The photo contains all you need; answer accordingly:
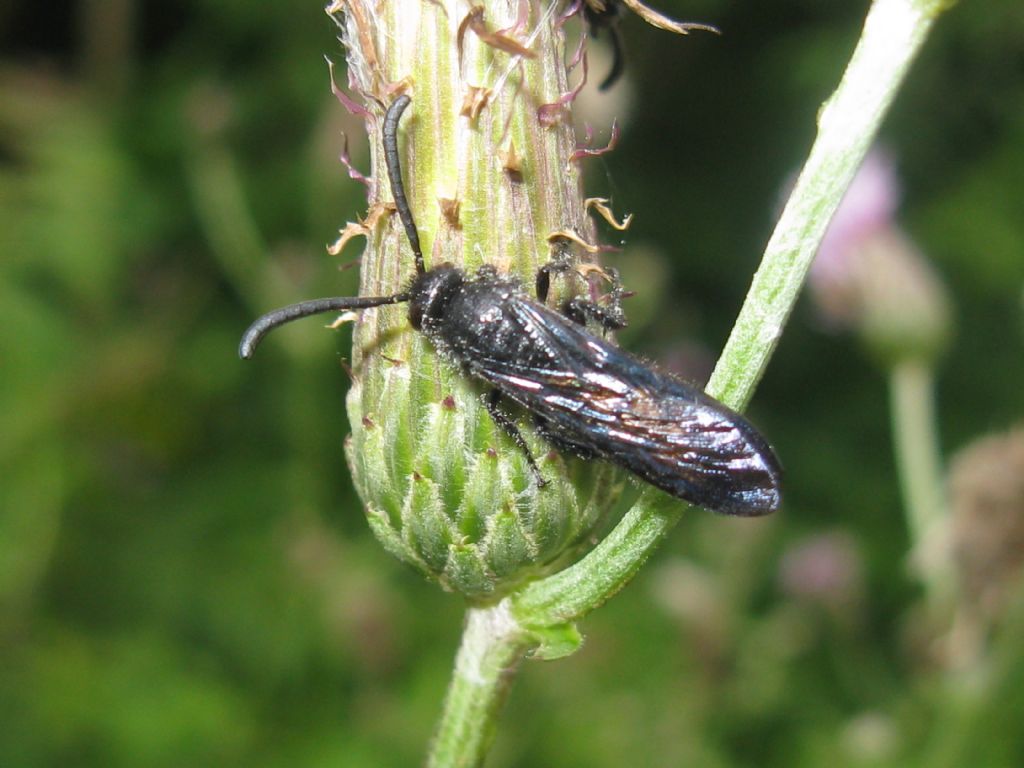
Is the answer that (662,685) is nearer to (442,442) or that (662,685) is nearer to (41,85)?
(442,442)

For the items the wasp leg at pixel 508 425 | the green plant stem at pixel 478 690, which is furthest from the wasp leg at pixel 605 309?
the green plant stem at pixel 478 690

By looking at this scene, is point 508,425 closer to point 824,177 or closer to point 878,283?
point 824,177

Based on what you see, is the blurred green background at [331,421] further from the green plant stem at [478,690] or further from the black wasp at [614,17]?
the green plant stem at [478,690]

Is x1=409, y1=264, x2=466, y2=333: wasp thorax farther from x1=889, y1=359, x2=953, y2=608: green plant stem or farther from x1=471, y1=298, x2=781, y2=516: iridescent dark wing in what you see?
x1=889, y1=359, x2=953, y2=608: green plant stem

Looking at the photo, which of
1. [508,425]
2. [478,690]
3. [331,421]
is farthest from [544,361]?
[331,421]

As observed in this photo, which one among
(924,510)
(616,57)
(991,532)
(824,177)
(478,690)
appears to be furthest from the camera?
(924,510)

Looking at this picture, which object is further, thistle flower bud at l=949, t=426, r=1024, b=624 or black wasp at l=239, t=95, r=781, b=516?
thistle flower bud at l=949, t=426, r=1024, b=624

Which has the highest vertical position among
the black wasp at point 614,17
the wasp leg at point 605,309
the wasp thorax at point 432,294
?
the black wasp at point 614,17

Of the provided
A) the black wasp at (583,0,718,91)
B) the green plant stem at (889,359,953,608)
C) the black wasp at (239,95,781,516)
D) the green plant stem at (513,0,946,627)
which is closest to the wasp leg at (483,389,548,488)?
the black wasp at (239,95,781,516)
